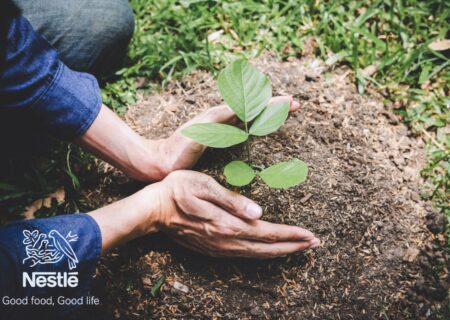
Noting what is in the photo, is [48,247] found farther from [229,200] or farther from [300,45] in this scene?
[300,45]

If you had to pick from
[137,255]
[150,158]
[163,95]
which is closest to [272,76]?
[163,95]

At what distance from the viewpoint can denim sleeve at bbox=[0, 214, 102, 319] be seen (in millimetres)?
1103

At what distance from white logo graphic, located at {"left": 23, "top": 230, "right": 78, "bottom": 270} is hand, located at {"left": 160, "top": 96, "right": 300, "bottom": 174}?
1.31ft

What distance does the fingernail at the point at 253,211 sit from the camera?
121 cm

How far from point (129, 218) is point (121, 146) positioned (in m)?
0.28

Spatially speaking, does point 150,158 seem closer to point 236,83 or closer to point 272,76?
point 236,83

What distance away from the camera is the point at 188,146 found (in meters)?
1.38

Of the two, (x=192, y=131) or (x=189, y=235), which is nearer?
(x=192, y=131)

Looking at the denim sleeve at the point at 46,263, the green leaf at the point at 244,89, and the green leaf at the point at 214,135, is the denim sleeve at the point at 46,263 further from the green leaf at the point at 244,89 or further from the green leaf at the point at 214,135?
the green leaf at the point at 244,89

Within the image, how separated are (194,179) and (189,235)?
178mm

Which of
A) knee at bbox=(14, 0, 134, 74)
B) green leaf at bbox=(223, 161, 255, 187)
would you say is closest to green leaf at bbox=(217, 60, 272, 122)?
green leaf at bbox=(223, 161, 255, 187)

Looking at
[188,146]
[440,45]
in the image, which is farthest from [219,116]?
[440,45]

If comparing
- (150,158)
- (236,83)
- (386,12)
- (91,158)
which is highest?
(236,83)

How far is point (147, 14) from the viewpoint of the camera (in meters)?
1.98
